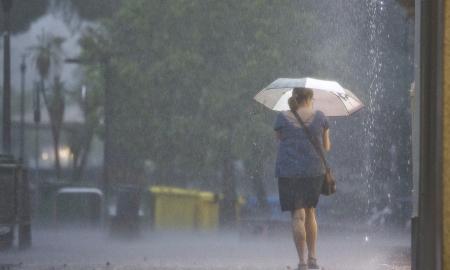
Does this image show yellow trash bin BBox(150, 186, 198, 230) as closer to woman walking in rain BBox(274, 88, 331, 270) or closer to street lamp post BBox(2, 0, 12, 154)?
street lamp post BBox(2, 0, 12, 154)

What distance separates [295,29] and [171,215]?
1.75m

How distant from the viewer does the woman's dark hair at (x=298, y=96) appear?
8.89 meters

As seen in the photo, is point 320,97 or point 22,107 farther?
point 22,107

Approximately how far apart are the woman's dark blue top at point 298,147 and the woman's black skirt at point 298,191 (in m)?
0.06

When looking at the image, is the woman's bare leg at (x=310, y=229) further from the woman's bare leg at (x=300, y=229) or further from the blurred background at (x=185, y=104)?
the blurred background at (x=185, y=104)

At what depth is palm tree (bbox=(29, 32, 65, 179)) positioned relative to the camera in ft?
34.1

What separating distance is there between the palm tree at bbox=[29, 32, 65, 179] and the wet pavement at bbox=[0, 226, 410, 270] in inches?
23.9

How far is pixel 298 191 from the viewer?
8820mm

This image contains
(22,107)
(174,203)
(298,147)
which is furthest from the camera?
(174,203)

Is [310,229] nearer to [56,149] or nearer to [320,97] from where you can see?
[320,97]

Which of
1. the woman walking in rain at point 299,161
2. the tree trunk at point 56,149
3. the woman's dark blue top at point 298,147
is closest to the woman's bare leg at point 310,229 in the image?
the woman walking in rain at point 299,161

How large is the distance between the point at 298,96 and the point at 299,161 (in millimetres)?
460

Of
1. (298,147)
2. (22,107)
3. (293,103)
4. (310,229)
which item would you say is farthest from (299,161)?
(22,107)

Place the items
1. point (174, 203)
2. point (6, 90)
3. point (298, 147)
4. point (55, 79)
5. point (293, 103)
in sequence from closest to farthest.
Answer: point (298, 147) < point (293, 103) < point (6, 90) < point (55, 79) < point (174, 203)
